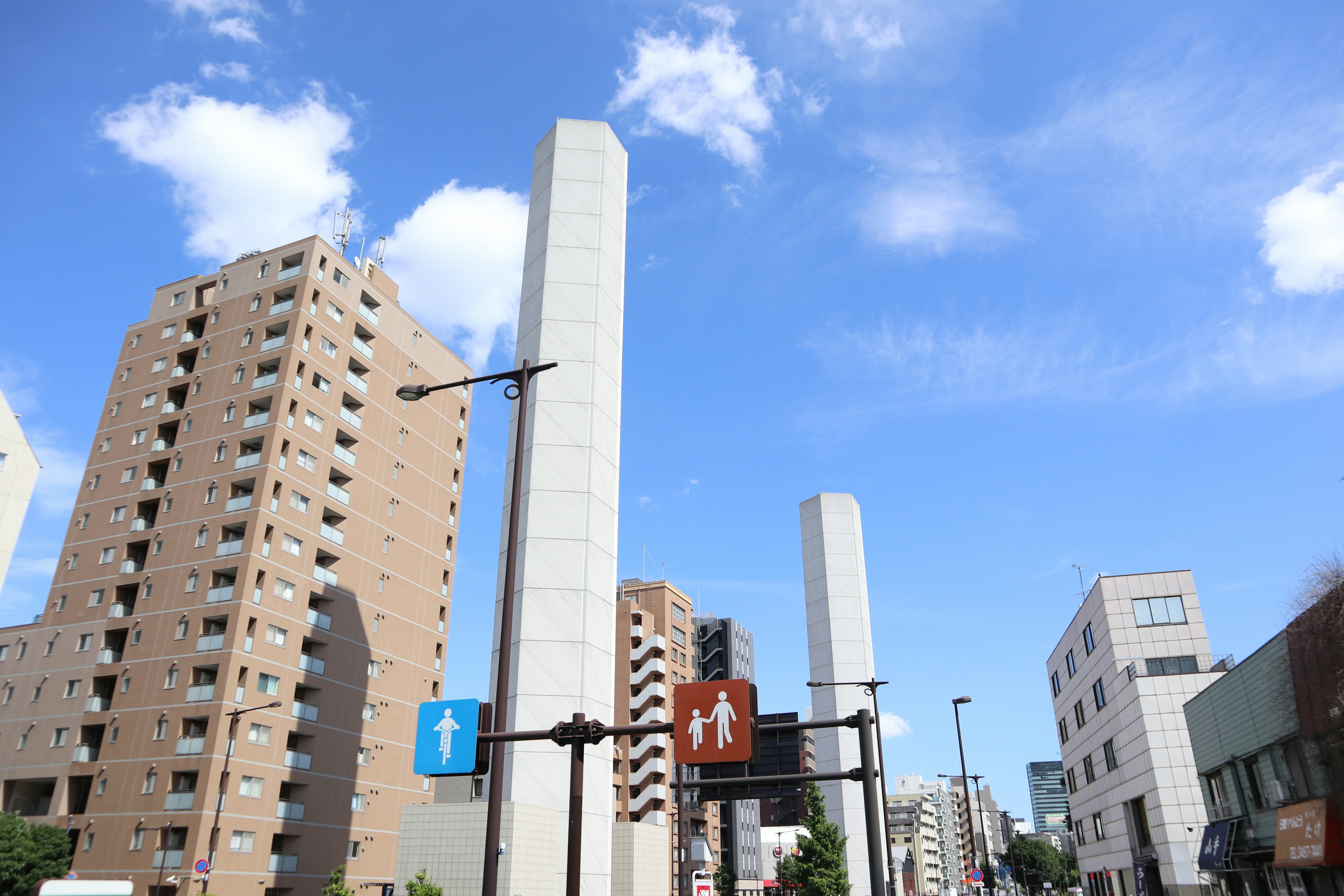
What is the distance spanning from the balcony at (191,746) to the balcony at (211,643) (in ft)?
18.2

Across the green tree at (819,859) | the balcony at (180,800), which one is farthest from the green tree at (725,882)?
the balcony at (180,800)

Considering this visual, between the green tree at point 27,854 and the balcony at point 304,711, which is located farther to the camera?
the balcony at point 304,711

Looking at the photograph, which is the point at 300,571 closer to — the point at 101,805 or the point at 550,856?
the point at 101,805

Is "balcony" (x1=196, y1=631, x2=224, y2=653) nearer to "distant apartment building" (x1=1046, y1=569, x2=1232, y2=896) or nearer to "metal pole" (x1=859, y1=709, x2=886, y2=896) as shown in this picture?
"metal pole" (x1=859, y1=709, x2=886, y2=896)

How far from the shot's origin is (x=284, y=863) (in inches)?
2197

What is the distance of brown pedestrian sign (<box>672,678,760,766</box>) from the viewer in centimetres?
1524

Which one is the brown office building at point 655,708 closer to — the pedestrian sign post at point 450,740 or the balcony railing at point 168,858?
the balcony railing at point 168,858

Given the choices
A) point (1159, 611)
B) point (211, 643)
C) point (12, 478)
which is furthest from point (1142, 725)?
point (12, 478)

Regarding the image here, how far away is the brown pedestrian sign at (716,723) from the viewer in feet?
50.0

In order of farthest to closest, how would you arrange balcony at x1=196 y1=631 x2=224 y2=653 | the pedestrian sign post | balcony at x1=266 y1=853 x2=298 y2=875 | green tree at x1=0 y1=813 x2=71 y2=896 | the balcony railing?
balcony at x1=196 y1=631 x2=224 y2=653 → balcony at x1=266 y1=853 x2=298 y2=875 → the balcony railing → green tree at x1=0 y1=813 x2=71 y2=896 → the pedestrian sign post

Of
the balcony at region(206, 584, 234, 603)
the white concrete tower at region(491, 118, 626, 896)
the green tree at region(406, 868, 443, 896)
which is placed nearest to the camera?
the green tree at region(406, 868, 443, 896)

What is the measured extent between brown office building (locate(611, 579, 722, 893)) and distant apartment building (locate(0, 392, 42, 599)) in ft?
165

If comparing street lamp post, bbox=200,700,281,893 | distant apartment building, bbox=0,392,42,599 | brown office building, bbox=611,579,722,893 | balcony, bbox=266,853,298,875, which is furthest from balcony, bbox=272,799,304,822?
brown office building, bbox=611,579,722,893

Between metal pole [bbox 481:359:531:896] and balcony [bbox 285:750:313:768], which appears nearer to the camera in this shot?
metal pole [bbox 481:359:531:896]
